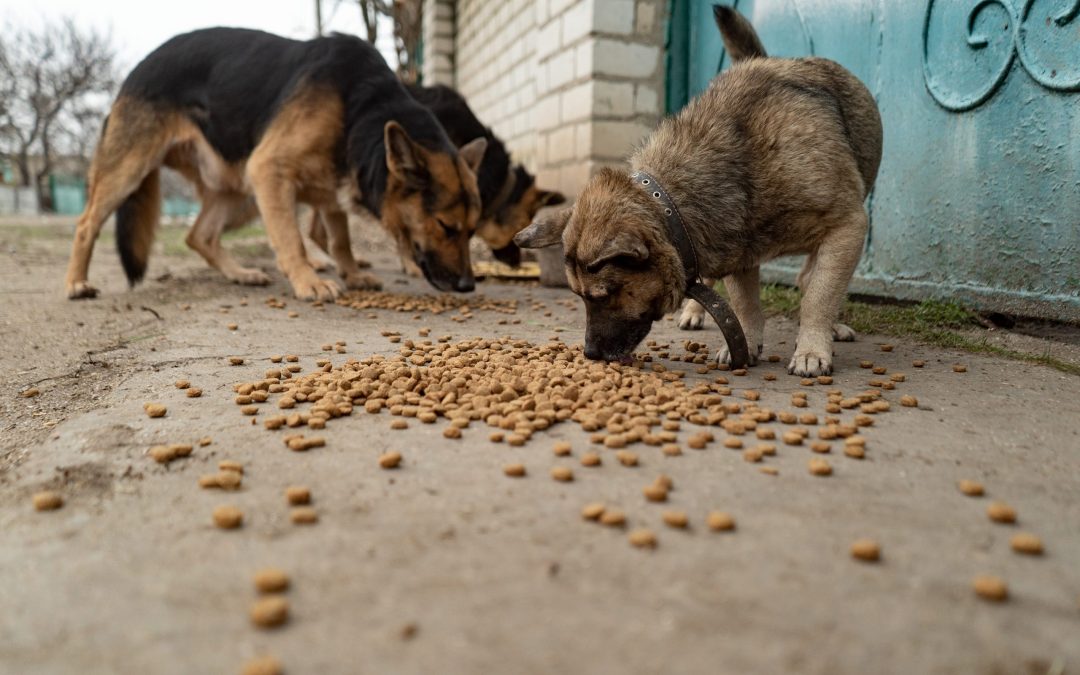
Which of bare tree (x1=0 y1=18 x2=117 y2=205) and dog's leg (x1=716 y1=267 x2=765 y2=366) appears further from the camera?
bare tree (x1=0 y1=18 x2=117 y2=205)

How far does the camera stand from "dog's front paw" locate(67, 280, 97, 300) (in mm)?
5684

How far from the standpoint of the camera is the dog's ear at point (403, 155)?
5.04 meters

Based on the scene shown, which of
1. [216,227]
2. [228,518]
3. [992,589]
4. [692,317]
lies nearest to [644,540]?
[992,589]

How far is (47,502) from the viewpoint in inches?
67.6

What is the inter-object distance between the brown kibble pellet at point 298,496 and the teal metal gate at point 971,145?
3904mm

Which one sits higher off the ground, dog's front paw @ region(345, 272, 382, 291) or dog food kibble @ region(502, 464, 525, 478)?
dog's front paw @ region(345, 272, 382, 291)

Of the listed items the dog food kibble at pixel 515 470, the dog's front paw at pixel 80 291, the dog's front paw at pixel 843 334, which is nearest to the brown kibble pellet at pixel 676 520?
the dog food kibble at pixel 515 470

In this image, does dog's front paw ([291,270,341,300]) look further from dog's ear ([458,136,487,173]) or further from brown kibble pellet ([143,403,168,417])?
brown kibble pellet ([143,403,168,417])

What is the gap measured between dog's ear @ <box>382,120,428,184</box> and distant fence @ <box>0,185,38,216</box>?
45.9 metres

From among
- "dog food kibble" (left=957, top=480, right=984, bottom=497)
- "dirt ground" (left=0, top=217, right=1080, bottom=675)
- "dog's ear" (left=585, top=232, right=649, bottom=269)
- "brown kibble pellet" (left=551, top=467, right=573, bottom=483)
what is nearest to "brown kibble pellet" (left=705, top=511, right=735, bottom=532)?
"dirt ground" (left=0, top=217, right=1080, bottom=675)

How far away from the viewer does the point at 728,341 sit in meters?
3.21

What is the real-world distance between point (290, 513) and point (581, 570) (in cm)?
71

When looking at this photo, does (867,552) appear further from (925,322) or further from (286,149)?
(286,149)

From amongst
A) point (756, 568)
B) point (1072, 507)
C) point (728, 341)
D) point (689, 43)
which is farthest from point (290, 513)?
Answer: point (689, 43)
